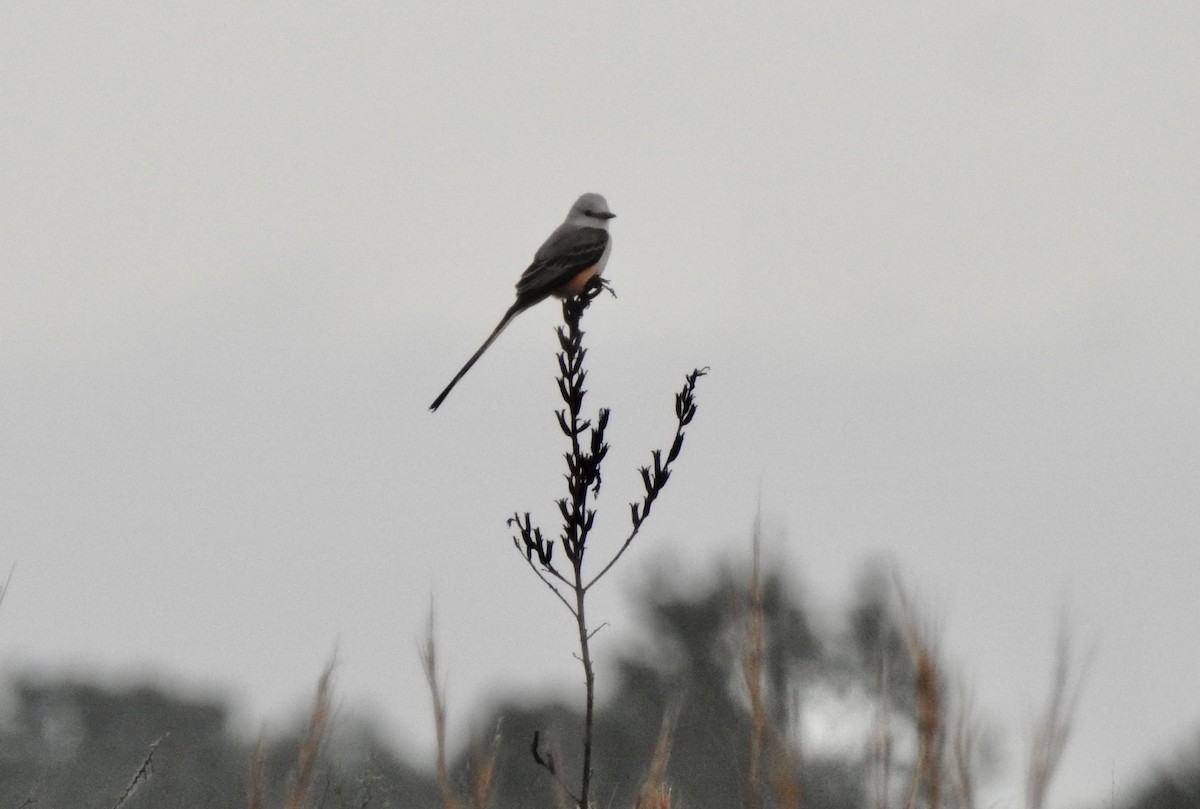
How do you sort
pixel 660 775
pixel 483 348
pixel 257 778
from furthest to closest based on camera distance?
1. pixel 483 348
2. pixel 660 775
3. pixel 257 778

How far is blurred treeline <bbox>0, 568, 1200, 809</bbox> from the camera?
98.5 inches

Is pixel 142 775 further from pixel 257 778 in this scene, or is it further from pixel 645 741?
pixel 645 741

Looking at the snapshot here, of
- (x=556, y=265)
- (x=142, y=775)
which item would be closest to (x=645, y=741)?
(x=556, y=265)

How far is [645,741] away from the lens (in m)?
33.3

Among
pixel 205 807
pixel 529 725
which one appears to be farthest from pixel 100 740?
pixel 205 807

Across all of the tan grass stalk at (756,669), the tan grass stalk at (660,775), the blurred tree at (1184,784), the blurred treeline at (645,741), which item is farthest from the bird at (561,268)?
the blurred tree at (1184,784)

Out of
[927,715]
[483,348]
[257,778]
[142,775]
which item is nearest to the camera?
[927,715]

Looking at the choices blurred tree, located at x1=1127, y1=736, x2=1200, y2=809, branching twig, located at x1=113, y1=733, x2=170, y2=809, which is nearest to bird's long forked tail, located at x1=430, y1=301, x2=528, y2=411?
branching twig, located at x1=113, y1=733, x2=170, y2=809

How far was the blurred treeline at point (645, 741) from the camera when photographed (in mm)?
2502

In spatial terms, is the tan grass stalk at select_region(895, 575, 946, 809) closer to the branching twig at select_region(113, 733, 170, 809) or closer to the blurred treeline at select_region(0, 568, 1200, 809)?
the blurred treeline at select_region(0, 568, 1200, 809)

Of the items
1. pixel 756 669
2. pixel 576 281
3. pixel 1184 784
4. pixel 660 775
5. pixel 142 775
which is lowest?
pixel 1184 784

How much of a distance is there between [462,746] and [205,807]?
655 millimetres

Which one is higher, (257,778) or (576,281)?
(576,281)

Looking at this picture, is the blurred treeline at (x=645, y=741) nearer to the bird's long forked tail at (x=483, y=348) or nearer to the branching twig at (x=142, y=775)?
the branching twig at (x=142, y=775)
